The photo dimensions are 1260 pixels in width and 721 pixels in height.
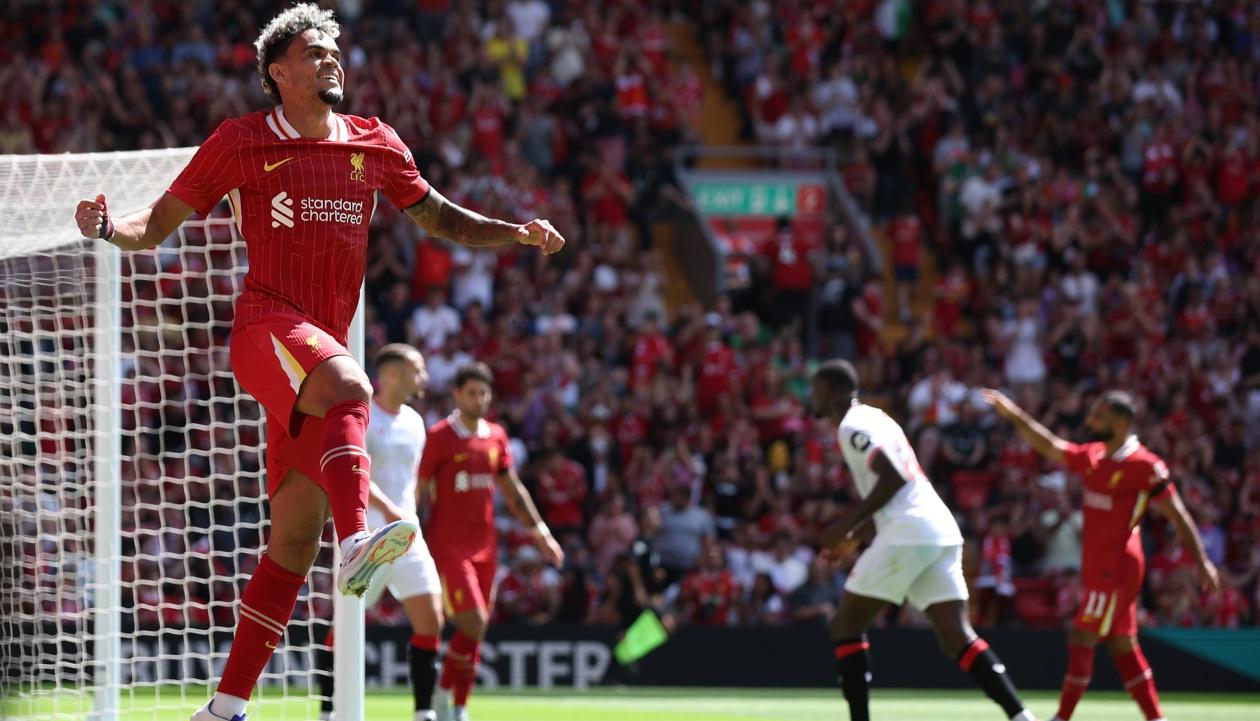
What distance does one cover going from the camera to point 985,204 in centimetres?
2272

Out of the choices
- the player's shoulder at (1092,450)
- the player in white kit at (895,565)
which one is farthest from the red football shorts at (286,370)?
the player's shoulder at (1092,450)

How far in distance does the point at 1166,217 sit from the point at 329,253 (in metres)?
18.5

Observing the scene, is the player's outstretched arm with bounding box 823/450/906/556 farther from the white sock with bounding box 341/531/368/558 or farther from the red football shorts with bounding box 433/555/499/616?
the white sock with bounding box 341/531/368/558

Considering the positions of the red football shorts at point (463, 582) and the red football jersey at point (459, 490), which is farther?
the red football jersey at point (459, 490)

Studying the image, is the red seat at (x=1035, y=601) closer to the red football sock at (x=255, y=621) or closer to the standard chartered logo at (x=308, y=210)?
the red football sock at (x=255, y=621)

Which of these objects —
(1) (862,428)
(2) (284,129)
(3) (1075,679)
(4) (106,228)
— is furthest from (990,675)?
(4) (106,228)

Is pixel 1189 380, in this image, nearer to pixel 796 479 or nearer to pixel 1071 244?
pixel 1071 244

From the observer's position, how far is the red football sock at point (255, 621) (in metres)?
6.32

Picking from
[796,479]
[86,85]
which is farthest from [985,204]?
[86,85]

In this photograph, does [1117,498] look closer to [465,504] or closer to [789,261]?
[465,504]

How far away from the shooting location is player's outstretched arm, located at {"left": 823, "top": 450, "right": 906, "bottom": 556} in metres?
9.20

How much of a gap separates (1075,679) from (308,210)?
6.80 meters

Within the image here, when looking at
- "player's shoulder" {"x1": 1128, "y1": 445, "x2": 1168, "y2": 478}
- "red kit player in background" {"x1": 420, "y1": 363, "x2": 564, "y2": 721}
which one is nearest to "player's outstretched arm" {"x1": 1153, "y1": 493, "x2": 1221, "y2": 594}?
"player's shoulder" {"x1": 1128, "y1": 445, "x2": 1168, "y2": 478}

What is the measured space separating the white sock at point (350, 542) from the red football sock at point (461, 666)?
5106mm
